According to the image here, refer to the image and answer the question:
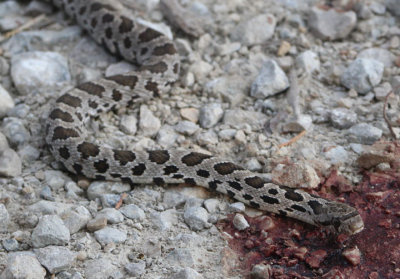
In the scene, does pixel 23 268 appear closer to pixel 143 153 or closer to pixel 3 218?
pixel 3 218

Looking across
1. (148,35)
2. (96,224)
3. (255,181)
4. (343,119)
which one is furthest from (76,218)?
(148,35)

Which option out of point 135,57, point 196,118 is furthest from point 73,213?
point 135,57

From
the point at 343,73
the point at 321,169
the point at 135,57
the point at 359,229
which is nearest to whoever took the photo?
the point at 359,229

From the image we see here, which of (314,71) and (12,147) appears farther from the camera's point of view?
(314,71)

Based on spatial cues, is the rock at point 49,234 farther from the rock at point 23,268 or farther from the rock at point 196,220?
the rock at point 196,220

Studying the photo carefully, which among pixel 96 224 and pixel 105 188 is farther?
pixel 105 188

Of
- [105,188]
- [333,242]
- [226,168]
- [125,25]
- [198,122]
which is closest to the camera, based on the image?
[333,242]

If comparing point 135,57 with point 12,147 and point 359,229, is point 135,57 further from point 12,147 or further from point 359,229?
point 359,229
